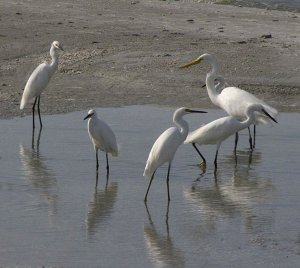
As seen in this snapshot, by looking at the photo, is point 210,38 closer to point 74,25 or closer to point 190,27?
point 190,27

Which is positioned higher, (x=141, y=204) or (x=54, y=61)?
(x=54, y=61)

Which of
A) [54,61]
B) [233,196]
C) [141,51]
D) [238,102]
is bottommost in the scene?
[141,51]

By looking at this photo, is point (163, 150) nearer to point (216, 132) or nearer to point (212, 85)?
point (216, 132)

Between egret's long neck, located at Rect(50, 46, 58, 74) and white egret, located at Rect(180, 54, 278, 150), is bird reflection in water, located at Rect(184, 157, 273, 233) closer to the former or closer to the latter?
white egret, located at Rect(180, 54, 278, 150)

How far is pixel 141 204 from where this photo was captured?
1076cm

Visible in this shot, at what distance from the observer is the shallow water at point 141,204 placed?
8.95 metres

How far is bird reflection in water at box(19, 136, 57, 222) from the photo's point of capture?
10859mm

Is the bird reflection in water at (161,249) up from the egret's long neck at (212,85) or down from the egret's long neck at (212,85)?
down

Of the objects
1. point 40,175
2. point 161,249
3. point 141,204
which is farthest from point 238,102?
point 161,249

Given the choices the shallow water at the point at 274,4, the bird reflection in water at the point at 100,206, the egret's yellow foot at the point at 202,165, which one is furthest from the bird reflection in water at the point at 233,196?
the shallow water at the point at 274,4

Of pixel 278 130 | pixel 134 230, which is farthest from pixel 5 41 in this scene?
pixel 134 230

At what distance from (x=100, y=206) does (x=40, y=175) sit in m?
1.50

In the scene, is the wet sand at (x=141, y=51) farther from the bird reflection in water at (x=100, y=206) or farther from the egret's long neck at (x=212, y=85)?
the bird reflection in water at (x=100, y=206)

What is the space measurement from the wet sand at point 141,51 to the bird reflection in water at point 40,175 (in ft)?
8.65
